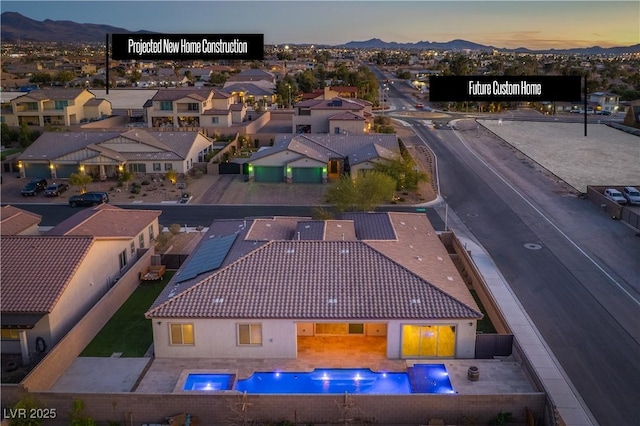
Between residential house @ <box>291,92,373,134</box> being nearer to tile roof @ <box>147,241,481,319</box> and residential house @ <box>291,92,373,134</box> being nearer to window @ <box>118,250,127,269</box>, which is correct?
window @ <box>118,250,127,269</box>

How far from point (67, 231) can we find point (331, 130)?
48.6 meters

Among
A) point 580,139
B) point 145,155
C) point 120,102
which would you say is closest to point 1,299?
point 145,155

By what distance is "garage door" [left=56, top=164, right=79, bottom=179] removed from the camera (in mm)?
59875

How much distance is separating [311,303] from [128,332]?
9593mm

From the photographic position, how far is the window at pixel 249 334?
24734mm

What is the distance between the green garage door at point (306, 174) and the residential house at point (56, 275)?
24956mm

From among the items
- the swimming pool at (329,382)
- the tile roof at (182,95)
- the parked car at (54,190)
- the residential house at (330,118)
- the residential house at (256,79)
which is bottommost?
the swimming pool at (329,382)

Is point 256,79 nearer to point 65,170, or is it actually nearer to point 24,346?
point 65,170

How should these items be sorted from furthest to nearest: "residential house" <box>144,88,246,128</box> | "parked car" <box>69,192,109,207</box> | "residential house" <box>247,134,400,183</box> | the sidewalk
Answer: "residential house" <box>144,88,246,128</box> < "residential house" <box>247,134,400,183</box> < "parked car" <box>69,192,109,207</box> < the sidewalk

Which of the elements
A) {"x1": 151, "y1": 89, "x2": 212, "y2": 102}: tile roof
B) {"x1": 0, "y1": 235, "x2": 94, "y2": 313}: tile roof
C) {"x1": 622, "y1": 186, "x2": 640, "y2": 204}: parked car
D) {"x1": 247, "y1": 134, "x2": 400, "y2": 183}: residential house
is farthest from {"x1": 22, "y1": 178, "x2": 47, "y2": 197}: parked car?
{"x1": 622, "y1": 186, "x2": 640, "y2": 204}: parked car

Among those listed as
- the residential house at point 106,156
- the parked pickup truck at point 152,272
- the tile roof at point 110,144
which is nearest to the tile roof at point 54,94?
the tile roof at point 110,144

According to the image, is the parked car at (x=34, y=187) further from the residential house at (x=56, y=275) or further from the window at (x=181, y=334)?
the window at (x=181, y=334)

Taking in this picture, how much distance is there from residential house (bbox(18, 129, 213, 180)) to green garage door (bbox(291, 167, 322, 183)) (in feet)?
40.1

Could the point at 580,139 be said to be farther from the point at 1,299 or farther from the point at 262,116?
the point at 1,299
